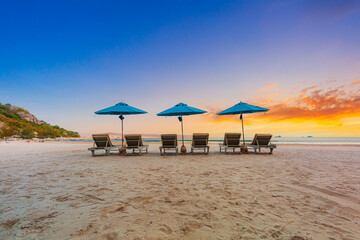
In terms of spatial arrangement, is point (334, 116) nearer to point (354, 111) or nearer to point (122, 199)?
point (354, 111)

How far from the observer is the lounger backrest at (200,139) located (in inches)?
303

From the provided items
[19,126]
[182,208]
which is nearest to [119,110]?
[182,208]

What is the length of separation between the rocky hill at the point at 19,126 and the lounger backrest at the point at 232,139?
3052 inches

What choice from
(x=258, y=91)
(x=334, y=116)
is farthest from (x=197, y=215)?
(x=334, y=116)

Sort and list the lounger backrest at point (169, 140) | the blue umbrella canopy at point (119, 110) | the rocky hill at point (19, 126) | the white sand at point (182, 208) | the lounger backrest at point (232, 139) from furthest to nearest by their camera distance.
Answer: the rocky hill at point (19, 126)
the blue umbrella canopy at point (119, 110)
the lounger backrest at point (232, 139)
the lounger backrest at point (169, 140)
the white sand at point (182, 208)

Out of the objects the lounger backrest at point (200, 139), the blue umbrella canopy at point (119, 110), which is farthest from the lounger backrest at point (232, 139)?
the blue umbrella canopy at point (119, 110)

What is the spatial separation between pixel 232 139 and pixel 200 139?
1750mm

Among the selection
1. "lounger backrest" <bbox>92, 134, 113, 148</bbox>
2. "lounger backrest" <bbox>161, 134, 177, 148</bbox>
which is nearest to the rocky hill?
"lounger backrest" <bbox>92, 134, 113, 148</bbox>

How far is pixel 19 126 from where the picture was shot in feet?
210

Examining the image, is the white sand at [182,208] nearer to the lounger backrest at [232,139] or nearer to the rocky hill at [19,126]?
the lounger backrest at [232,139]

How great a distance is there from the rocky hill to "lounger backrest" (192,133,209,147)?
250ft

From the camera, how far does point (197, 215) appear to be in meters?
1.93

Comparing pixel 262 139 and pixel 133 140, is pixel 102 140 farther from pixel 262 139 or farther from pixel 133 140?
pixel 262 139

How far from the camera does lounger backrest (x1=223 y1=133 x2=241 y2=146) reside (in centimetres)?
795
